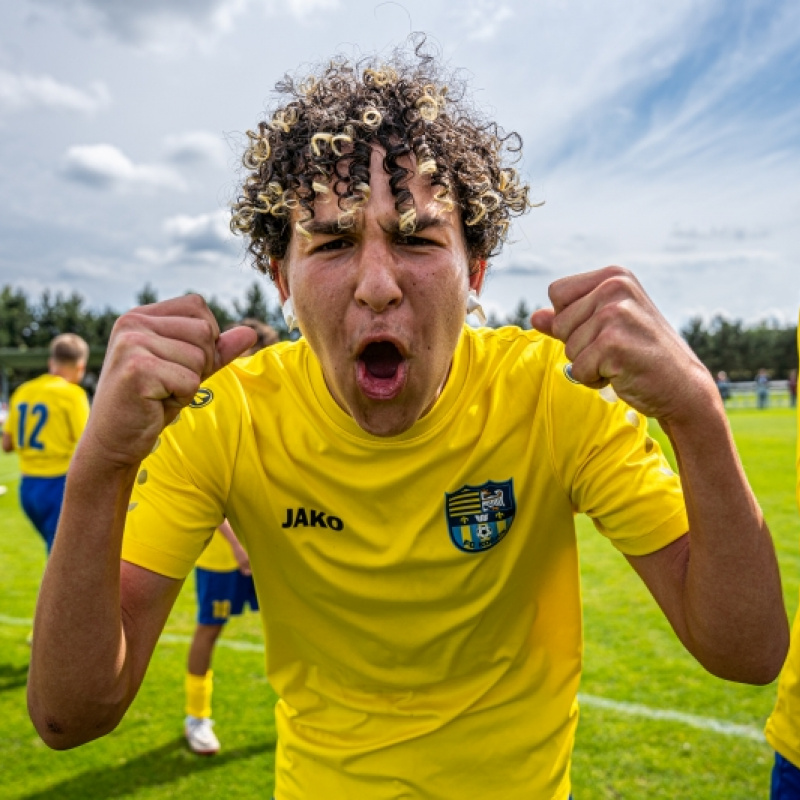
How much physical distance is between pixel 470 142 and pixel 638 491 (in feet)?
4.03

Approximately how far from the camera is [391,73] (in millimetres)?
2387

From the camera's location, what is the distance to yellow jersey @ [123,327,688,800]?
2074mm

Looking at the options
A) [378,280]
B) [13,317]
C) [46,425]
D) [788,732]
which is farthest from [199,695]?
[13,317]

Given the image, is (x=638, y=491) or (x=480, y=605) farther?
(x=480, y=605)

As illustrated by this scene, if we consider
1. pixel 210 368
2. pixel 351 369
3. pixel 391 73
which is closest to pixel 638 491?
pixel 351 369

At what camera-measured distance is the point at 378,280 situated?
Result: 1.81m

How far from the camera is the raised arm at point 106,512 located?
64.6 inches

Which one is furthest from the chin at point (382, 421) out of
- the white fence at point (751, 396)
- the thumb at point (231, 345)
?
the white fence at point (751, 396)

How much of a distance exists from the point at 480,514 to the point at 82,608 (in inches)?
42.1

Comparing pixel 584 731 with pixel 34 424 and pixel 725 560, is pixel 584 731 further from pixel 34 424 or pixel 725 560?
pixel 34 424

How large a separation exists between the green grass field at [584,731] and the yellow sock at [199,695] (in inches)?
9.7

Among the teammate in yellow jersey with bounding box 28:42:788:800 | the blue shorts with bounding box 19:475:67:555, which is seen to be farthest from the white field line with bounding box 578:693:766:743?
the blue shorts with bounding box 19:475:67:555

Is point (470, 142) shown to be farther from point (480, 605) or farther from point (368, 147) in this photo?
point (480, 605)

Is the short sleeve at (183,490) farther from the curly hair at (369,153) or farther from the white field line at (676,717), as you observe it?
the white field line at (676,717)
